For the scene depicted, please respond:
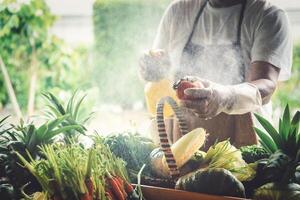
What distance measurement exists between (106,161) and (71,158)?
0.40ft

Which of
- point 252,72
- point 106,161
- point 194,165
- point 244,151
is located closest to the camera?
point 106,161

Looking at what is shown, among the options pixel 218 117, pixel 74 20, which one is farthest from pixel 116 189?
pixel 74 20

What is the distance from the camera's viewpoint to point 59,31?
206 inches

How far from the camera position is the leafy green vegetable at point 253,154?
1683mm

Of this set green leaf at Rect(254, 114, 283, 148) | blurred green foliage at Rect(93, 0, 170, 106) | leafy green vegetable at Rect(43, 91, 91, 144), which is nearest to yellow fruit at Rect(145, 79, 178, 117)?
leafy green vegetable at Rect(43, 91, 91, 144)

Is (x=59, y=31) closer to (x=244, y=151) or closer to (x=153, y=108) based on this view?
(x=153, y=108)

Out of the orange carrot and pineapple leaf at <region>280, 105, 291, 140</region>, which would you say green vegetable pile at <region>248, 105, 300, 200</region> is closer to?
pineapple leaf at <region>280, 105, 291, 140</region>

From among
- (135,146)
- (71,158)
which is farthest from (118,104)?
(71,158)

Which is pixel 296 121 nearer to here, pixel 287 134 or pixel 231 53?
pixel 287 134

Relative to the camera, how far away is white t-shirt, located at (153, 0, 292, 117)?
86.4 inches

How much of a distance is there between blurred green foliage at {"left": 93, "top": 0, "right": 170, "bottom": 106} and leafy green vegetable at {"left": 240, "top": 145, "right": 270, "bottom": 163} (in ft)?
8.22

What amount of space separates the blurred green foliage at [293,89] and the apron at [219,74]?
1.87 meters

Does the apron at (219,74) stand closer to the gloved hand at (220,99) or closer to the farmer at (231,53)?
the farmer at (231,53)

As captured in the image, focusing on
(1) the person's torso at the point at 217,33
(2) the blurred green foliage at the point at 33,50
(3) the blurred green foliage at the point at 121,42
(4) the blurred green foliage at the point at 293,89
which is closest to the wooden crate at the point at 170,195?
(1) the person's torso at the point at 217,33
